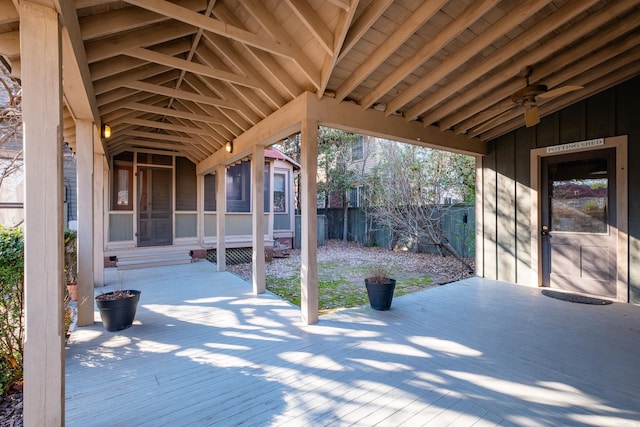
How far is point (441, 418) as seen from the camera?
2.09 meters

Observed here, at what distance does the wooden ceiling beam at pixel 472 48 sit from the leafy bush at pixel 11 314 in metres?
4.68

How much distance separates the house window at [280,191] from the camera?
37.1 feet

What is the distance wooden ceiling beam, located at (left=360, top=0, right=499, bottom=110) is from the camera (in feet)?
9.28

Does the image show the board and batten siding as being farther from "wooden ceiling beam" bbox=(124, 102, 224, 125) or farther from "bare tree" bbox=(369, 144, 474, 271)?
"wooden ceiling beam" bbox=(124, 102, 224, 125)

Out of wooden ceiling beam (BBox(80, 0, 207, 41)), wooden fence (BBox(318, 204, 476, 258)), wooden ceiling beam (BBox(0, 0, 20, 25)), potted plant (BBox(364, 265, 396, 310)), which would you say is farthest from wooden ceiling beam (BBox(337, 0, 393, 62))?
wooden fence (BBox(318, 204, 476, 258))

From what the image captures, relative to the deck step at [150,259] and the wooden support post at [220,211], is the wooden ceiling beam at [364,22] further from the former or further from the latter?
the deck step at [150,259]

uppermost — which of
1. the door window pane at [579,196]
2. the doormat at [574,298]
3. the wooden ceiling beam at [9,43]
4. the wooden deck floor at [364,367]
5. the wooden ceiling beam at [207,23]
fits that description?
the wooden ceiling beam at [207,23]

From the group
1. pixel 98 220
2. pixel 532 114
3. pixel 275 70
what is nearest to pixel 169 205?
pixel 98 220

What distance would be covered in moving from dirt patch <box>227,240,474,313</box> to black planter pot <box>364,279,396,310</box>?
0.53 m

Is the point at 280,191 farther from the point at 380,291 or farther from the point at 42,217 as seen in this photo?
the point at 42,217

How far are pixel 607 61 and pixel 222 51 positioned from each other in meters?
5.32

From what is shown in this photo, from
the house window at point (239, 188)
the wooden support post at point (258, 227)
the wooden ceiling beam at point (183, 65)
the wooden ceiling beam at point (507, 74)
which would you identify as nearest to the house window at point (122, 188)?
the house window at point (239, 188)

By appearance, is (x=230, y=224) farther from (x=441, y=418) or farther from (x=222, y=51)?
(x=441, y=418)

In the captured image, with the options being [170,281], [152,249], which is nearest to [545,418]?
[170,281]
